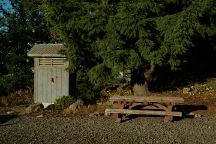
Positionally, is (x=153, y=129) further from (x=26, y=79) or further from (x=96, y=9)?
(x=26, y=79)

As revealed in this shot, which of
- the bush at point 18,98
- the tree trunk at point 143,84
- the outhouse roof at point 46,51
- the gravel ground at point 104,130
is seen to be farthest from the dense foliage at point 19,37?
the gravel ground at point 104,130

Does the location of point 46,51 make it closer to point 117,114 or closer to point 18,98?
point 18,98

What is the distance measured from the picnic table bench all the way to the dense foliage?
1063 centimetres

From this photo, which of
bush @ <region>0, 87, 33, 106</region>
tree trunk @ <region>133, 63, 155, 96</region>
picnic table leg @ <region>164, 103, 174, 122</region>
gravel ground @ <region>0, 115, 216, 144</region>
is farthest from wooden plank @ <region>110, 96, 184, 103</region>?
bush @ <region>0, 87, 33, 106</region>

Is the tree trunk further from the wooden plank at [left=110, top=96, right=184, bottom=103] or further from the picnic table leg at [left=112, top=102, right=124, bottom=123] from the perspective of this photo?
the wooden plank at [left=110, top=96, right=184, bottom=103]

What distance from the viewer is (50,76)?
21031 millimetres

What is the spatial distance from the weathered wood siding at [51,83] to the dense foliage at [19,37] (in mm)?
4374

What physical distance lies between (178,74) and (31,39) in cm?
1073

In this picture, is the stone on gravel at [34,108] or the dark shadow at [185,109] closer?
the dark shadow at [185,109]

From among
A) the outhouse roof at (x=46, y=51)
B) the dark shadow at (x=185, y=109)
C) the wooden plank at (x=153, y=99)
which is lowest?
the dark shadow at (x=185, y=109)

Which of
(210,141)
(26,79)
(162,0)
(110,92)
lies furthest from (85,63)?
(210,141)

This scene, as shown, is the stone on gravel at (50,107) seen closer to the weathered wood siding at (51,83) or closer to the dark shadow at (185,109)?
the weathered wood siding at (51,83)

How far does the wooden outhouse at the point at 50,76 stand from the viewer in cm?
2086

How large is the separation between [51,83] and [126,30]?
469 centimetres
